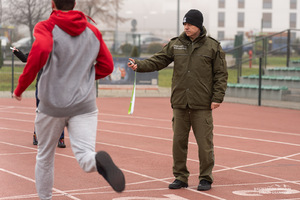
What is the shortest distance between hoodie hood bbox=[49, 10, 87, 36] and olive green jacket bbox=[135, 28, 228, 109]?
1853mm

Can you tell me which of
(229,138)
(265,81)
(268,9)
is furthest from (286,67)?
(268,9)

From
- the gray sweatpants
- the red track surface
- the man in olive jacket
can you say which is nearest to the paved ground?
the red track surface

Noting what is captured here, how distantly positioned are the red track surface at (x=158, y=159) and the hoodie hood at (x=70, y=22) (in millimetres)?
2128

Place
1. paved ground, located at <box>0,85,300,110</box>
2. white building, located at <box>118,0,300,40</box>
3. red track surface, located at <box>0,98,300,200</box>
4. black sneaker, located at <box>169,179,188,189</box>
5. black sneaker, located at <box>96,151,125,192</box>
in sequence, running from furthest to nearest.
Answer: white building, located at <box>118,0,300,40</box>, paved ground, located at <box>0,85,300,110</box>, black sneaker, located at <box>169,179,188,189</box>, red track surface, located at <box>0,98,300,200</box>, black sneaker, located at <box>96,151,125,192</box>

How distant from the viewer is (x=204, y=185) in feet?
21.2

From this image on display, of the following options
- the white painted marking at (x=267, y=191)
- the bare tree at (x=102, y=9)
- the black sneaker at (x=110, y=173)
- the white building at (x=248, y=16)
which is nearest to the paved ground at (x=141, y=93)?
the white painted marking at (x=267, y=191)

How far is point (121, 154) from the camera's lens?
8836mm

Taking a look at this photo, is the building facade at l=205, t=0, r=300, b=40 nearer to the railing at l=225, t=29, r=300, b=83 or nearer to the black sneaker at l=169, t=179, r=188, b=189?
the railing at l=225, t=29, r=300, b=83

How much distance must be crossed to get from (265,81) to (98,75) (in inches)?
693

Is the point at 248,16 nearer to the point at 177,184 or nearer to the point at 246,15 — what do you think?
the point at 246,15

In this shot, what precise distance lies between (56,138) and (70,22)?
1.00 meters

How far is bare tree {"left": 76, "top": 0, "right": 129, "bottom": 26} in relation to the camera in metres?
53.6

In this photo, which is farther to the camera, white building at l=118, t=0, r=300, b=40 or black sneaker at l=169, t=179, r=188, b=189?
white building at l=118, t=0, r=300, b=40

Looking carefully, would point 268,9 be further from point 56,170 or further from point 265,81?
point 56,170
